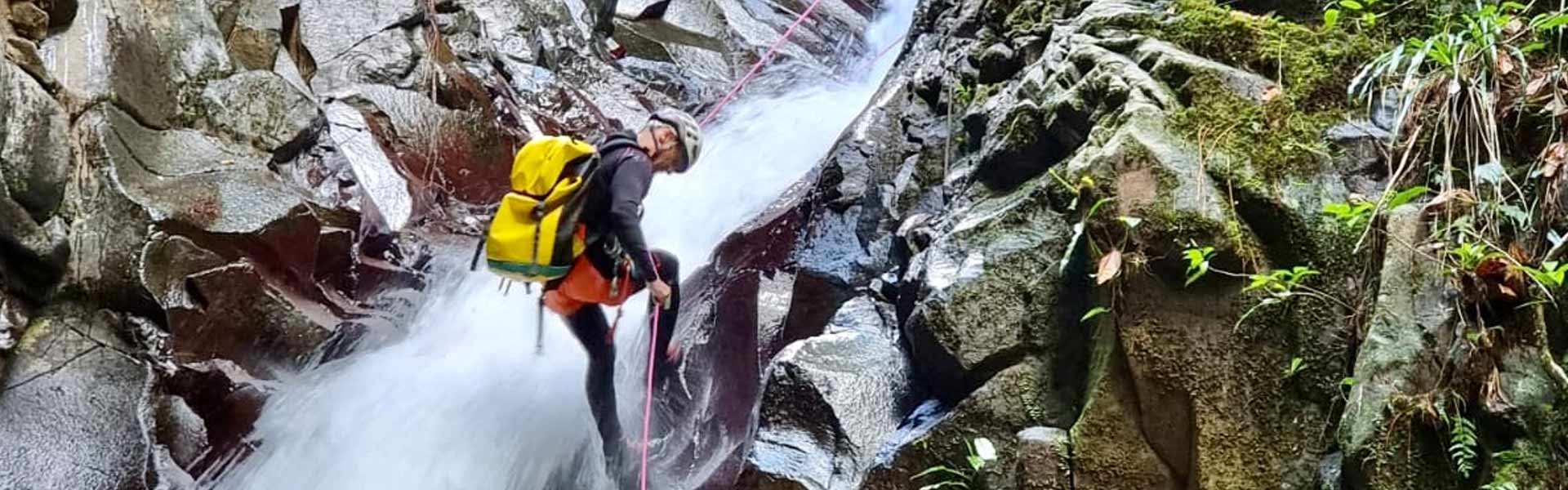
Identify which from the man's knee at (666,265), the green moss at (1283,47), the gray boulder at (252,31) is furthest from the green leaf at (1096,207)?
the gray boulder at (252,31)

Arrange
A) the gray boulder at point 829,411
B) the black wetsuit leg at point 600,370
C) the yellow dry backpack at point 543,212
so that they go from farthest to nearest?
the black wetsuit leg at point 600,370
the yellow dry backpack at point 543,212
the gray boulder at point 829,411

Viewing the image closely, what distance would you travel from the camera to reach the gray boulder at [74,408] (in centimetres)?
466

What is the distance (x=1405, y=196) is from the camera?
2.84m

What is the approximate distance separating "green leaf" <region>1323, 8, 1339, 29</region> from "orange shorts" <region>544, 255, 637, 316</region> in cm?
309

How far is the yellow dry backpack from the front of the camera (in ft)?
14.6

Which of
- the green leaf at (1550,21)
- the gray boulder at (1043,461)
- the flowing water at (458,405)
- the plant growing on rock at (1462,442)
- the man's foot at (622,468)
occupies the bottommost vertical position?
the flowing water at (458,405)

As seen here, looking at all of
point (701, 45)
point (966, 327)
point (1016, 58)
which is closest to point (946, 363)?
point (966, 327)

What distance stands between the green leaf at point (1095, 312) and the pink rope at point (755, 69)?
25.2ft

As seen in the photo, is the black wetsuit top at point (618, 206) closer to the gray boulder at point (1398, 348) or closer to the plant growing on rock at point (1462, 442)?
the gray boulder at point (1398, 348)

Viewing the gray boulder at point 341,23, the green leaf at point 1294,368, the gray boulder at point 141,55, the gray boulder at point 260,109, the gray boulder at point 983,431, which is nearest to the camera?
the green leaf at point 1294,368

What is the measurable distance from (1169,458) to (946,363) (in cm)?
87

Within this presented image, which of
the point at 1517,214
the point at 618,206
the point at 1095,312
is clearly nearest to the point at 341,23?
the point at 618,206

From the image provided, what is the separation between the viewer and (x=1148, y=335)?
321 cm

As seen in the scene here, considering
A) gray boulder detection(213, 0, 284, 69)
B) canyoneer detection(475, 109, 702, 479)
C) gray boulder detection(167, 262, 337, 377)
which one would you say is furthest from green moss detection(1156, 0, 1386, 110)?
gray boulder detection(213, 0, 284, 69)
